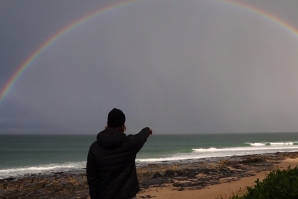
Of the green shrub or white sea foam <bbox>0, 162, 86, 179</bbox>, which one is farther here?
white sea foam <bbox>0, 162, 86, 179</bbox>

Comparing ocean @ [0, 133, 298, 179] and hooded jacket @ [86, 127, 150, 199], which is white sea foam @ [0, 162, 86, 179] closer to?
ocean @ [0, 133, 298, 179]

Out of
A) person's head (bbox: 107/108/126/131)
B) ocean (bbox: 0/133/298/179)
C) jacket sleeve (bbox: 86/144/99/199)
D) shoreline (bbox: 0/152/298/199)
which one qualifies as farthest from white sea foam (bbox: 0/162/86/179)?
person's head (bbox: 107/108/126/131)

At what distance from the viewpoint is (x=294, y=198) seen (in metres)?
4.12

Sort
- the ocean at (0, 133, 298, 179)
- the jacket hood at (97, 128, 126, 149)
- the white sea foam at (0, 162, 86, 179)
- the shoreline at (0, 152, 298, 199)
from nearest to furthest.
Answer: the jacket hood at (97, 128, 126, 149)
the shoreline at (0, 152, 298, 199)
the white sea foam at (0, 162, 86, 179)
the ocean at (0, 133, 298, 179)

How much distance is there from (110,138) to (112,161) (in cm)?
28

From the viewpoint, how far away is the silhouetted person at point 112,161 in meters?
3.19

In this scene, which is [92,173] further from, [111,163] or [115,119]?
[115,119]

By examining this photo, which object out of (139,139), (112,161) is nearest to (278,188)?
(139,139)

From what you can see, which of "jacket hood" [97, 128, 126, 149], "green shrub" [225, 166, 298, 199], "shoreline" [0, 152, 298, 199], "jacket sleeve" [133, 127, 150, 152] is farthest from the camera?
"shoreline" [0, 152, 298, 199]

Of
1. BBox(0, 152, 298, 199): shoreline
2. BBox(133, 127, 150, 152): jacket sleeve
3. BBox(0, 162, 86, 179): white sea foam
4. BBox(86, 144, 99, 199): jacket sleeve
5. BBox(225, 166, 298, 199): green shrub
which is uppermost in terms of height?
BBox(133, 127, 150, 152): jacket sleeve

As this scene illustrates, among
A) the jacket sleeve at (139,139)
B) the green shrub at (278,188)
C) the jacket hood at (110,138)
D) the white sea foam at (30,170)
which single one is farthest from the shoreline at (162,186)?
the jacket hood at (110,138)

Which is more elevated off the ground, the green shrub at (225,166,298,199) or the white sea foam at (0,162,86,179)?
the green shrub at (225,166,298,199)

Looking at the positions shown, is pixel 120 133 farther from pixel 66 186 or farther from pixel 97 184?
pixel 66 186

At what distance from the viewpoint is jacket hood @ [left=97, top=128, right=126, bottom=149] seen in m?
3.15
